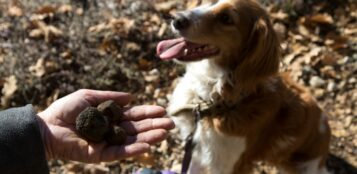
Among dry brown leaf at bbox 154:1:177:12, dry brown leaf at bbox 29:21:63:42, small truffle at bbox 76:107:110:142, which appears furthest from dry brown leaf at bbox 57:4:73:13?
small truffle at bbox 76:107:110:142

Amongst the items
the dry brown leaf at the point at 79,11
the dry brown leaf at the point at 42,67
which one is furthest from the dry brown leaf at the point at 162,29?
the dry brown leaf at the point at 42,67

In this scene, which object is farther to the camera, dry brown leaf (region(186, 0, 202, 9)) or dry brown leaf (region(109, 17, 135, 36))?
dry brown leaf (region(109, 17, 135, 36))

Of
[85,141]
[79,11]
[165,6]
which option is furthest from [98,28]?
[85,141]

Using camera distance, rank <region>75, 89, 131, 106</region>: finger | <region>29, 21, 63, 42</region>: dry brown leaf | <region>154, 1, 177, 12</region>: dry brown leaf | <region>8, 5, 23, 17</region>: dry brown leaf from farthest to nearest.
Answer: <region>154, 1, 177, 12</region>: dry brown leaf, <region>8, 5, 23, 17</region>: dry brown leaf, <region>29, 21, 63, 42</region>: dry brown leaf, <region>75, 89, 131, 106</region>: finger

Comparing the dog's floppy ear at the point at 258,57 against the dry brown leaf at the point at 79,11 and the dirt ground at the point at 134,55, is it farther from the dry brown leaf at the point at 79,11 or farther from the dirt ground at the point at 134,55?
the dry brown leaf at the point at 79,11

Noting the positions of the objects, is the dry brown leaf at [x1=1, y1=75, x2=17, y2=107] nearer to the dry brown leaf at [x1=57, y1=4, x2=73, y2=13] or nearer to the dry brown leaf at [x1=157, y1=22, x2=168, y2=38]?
the dry brown leaf at [x1=57, y1=4, x2=73, y2=13]

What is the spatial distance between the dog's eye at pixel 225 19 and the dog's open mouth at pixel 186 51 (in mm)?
197

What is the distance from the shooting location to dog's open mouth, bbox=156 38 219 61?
3.54 metres

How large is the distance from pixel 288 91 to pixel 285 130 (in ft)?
1.03

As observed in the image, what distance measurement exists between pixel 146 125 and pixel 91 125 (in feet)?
1.26

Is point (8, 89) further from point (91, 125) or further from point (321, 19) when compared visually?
point (321, 19)

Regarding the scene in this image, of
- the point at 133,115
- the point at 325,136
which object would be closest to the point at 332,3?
the point at 325,136

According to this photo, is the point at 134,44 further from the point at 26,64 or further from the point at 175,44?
the point at 175,44

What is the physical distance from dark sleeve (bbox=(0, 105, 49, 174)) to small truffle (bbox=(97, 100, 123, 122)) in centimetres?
51
